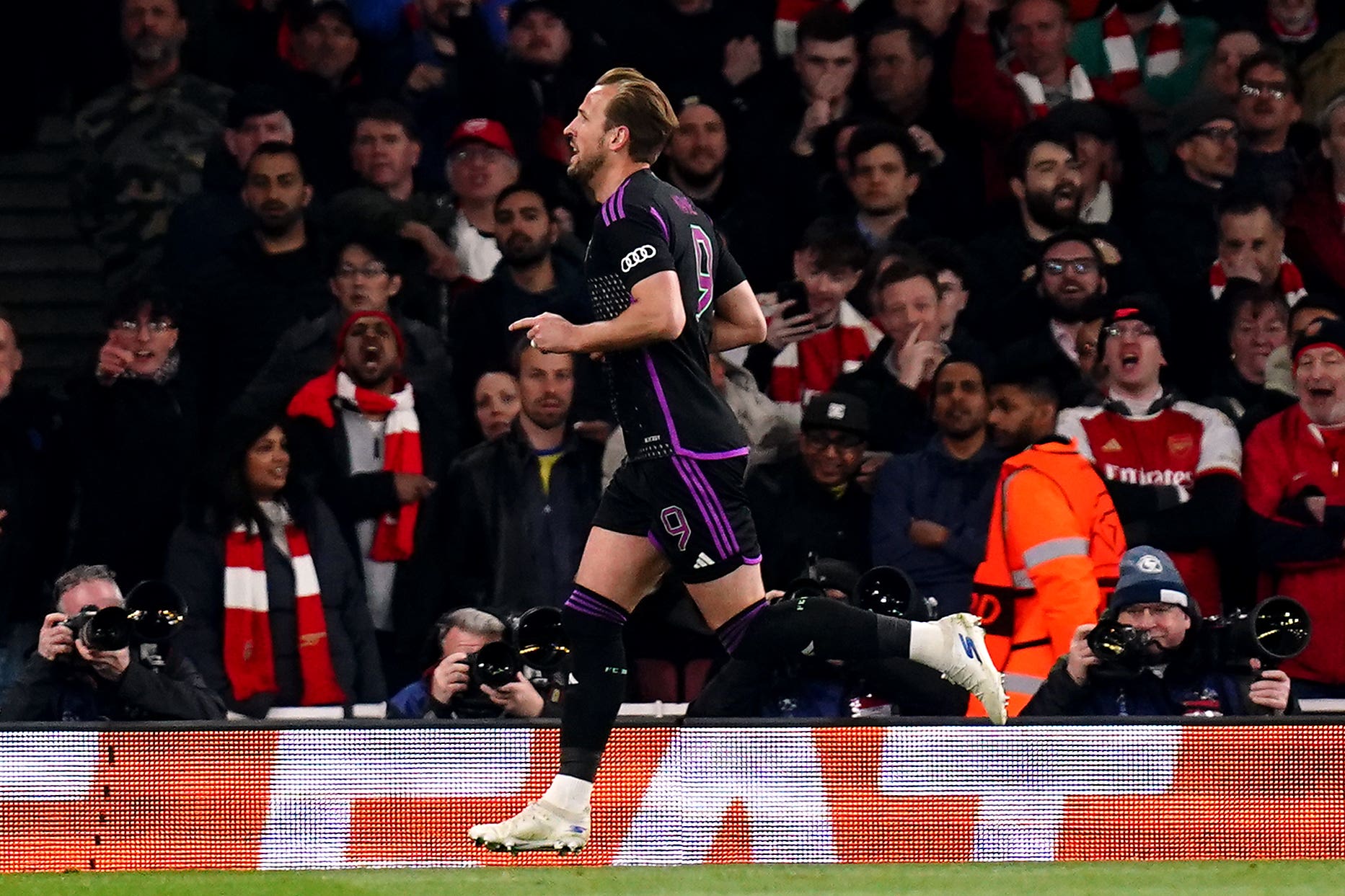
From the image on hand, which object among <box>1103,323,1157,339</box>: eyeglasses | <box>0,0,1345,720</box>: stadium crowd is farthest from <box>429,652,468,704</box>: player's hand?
Answer: <box>1103,323,1157,339</box>: eyeglasses

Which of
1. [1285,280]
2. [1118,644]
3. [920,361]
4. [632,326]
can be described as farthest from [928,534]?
[632,326]

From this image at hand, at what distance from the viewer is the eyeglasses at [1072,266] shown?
28.8 ft

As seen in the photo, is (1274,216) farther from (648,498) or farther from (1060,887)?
(648,498)

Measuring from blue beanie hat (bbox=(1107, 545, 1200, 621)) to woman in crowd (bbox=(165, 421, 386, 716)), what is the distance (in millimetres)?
2702

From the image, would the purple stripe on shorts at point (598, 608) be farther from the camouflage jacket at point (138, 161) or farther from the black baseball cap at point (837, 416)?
the camouflage jacket at point (138, 161)

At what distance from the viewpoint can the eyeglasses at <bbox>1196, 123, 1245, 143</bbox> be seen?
941 centimetres

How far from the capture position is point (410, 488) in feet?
27.1

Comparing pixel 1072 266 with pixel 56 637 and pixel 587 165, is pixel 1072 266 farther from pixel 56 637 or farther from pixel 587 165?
pixel 56 637

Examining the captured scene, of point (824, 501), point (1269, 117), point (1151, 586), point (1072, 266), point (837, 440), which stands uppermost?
point (1269, 117)

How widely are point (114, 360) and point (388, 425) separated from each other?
1.03 metres

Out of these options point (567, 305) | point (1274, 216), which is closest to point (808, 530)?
point (567, 305)

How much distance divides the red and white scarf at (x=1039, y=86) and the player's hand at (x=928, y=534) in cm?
230

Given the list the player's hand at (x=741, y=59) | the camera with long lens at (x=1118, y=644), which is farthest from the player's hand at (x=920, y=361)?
the camera with long lens at (x=1118, y=644)

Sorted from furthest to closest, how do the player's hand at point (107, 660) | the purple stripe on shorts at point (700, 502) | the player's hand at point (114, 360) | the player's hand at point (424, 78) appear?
the player's hand at point (424, 78), the player's hand at point (114, 360), the player's hand at point (107, 660), the purple stripe on shorts at point (700, 502)
